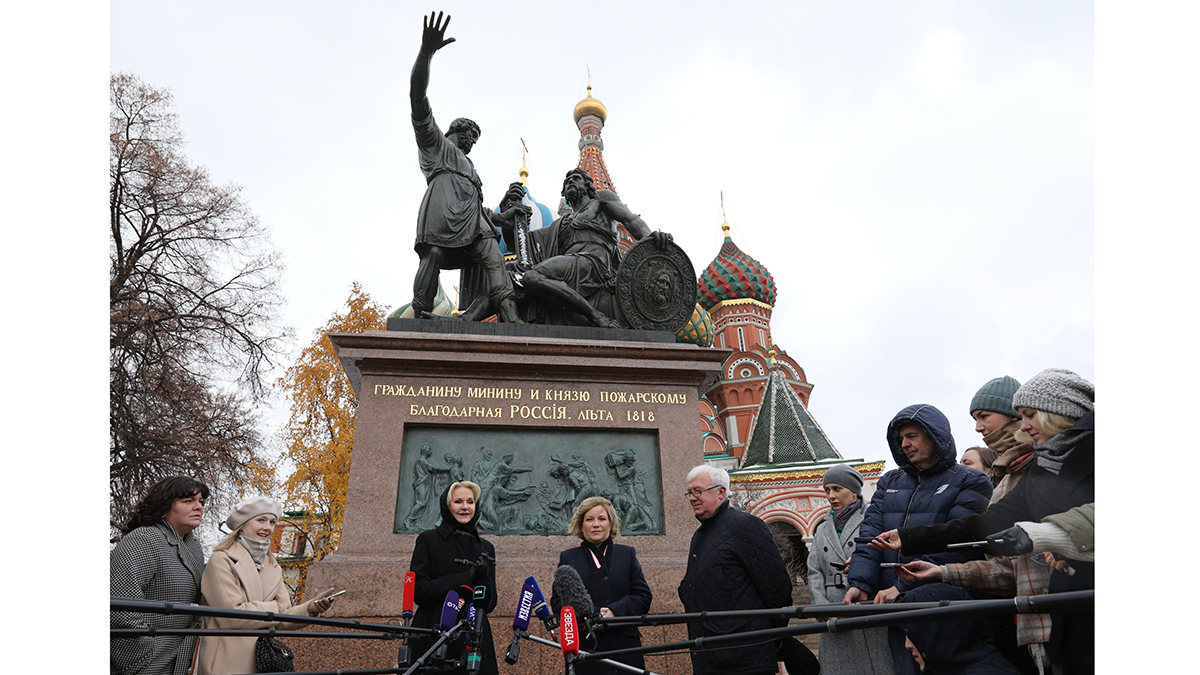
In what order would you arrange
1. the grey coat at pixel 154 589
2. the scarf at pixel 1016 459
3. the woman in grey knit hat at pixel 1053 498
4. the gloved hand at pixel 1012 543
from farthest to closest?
the grey coat at pixel 154 589, the scarf at pixel 1016 459, the woman in grey knit hat at pixel 1053 498, the gloved hand at pixel 1012 543

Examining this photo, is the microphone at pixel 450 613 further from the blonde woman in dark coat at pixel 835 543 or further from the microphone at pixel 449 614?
the blonde woman in dark coat at pixel 835 543

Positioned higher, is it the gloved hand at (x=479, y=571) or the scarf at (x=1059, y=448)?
the scarf at (x=1059, y=448)

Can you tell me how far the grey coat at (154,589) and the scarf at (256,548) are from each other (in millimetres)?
236

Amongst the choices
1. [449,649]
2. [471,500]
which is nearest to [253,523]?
[471,500]

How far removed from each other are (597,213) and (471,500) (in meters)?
4.42

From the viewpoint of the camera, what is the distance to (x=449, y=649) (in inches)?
130

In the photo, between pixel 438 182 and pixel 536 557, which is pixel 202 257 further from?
pixel 536 557

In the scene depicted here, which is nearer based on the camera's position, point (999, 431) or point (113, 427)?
point (999, 431)

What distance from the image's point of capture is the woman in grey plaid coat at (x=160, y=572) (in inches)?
139

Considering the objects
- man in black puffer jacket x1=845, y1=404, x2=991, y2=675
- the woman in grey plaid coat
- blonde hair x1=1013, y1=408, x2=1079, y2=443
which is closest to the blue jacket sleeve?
man in black puffer jacket x1=845, y1=404, x2=991, y2=675

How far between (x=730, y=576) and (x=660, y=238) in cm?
435

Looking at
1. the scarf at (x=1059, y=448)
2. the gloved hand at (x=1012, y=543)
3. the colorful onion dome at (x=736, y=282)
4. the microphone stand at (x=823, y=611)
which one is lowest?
the microphone stand at (x=823, y=611)

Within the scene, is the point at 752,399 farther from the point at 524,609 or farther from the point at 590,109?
the point at 524,609

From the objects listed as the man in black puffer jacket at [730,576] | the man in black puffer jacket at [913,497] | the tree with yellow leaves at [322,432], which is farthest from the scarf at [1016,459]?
the tree with yellow leaves at [322,432]
